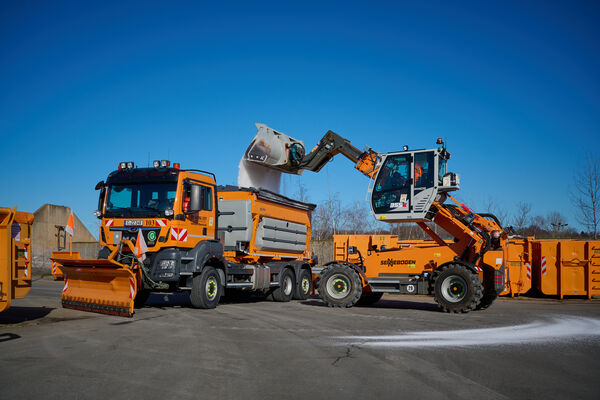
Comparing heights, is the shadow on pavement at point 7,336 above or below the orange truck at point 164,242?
below

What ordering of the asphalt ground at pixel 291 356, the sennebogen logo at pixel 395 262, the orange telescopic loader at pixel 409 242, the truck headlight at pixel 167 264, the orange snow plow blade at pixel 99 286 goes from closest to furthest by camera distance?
the asphalt ground at pixel 291 356
the orange snow plow blade at pixel 99 286
the truck headlight at pixel 167 264
the orange telescopic loader at pixel 409 242
the sennebogen logo at pixel 395 262

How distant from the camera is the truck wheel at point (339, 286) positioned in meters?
15.2

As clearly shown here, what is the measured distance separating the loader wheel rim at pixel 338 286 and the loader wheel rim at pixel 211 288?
11.2 feet

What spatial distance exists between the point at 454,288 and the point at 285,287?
228 inches

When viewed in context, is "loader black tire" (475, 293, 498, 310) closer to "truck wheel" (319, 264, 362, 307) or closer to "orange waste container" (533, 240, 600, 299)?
"truck wheel" (319, 264, 362, 307)

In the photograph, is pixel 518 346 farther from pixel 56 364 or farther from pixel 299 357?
pixel 56 364

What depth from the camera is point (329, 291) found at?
50.9ft

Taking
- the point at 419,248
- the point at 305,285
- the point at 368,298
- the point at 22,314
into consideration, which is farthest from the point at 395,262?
the point at 22,314

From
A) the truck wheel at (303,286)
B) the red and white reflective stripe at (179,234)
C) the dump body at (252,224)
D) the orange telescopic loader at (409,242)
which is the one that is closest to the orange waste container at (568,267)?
the orange telescopic loader at (409,242)

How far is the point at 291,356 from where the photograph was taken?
763 cm

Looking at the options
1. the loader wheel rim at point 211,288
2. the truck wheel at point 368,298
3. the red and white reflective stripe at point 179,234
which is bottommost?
the truck wheel at point 368,298

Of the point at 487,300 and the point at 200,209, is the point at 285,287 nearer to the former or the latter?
the point at 200,209

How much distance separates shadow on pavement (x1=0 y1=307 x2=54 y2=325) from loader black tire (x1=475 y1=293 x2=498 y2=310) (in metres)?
11.2

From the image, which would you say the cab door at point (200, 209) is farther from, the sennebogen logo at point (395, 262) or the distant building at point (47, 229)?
the distant building at point (47, 229)
